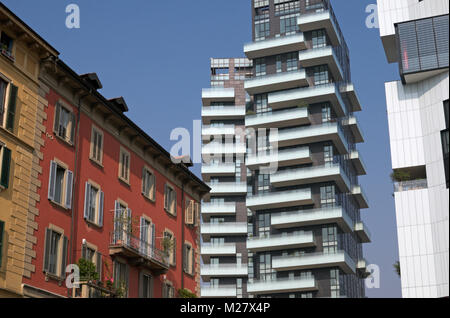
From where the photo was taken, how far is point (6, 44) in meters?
29.4

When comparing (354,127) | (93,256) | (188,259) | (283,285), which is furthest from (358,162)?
(93,256)

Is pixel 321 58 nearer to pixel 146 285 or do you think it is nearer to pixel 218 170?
pixel 218 170

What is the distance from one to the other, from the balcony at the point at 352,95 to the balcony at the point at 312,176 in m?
13.3

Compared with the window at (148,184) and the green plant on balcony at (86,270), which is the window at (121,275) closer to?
the green plant on balcony at (86,270)

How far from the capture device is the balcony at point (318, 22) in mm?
90350

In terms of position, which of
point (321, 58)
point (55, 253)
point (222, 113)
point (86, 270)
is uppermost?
point (321, 58)

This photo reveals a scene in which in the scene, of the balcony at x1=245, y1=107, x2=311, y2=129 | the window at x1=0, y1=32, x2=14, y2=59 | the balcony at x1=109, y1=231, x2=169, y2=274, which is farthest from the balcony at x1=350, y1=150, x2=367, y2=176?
the window at x1=0, y1=32, x2=14, y2=59

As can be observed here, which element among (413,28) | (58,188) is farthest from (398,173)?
(58,188)

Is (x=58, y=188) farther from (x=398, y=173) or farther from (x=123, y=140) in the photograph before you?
(x=398, y=173)

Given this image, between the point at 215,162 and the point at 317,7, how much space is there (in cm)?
2728

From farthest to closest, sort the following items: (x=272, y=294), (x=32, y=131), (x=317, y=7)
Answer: (x=317, y=7) < (x=272, y=294) < (x=32, y=131)

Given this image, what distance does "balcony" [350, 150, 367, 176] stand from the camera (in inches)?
3705

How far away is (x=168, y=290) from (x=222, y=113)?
217ft
